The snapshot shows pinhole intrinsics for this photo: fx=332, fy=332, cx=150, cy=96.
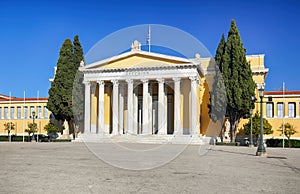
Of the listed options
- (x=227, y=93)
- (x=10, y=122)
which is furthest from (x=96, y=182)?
(x=10, y=122)

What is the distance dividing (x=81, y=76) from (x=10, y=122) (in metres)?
15.3

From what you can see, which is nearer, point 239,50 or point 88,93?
point 239,50

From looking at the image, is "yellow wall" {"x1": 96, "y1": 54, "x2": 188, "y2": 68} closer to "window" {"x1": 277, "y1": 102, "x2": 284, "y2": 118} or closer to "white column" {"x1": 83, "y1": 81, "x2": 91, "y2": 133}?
"white column" {"x1": 83, "y1": 81, "x2": 91, "y2": 133}

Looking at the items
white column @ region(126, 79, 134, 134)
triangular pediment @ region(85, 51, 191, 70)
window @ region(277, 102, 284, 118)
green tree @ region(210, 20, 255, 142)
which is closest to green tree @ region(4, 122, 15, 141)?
triangular pediment @ region(85, 51, 191, 70)

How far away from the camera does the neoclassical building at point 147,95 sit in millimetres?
36375

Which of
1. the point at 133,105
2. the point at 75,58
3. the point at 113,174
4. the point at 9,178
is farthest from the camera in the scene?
the point at 75,58

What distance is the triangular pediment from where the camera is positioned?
1465 inches

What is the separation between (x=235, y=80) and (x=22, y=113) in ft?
109

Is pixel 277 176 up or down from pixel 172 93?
down

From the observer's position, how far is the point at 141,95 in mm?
41406

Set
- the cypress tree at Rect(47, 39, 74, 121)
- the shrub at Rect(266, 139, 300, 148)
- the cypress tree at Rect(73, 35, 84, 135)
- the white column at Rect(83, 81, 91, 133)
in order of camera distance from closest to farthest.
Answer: the shrub at Rect(266, 139, 300, 148), the white column at Rect(83, 81, 91, 133), the cypress tree at Rect(47, 39, 74, 121), the cypress tree at Rect(73, 35, 84, 135)

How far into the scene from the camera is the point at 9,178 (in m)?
9.47

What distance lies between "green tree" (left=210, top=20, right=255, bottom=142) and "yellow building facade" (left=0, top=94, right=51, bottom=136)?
2685 cm

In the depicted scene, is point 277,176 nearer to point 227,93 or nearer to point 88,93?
point 227,93
